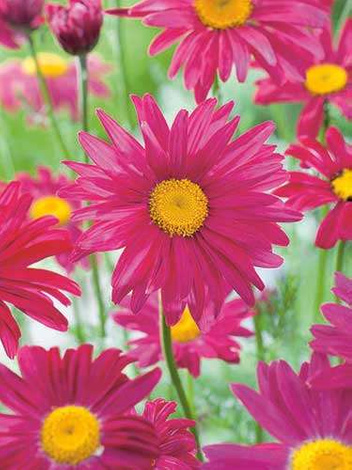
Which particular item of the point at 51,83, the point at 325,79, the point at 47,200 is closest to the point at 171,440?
the point at 325,79

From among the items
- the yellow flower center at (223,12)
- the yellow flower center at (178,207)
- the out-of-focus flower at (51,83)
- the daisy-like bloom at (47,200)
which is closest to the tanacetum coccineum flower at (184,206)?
the yellow flower center at (178,207)

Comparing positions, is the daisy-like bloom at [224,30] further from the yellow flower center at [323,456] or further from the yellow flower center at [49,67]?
the yellow flower center at [49,67]

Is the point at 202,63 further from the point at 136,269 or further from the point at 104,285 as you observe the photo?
the point at 104,285

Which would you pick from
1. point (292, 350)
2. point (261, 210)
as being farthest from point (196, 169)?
point (292, 350)

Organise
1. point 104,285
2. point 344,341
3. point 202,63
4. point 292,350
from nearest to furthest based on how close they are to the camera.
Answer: point 344,341, point 202,63, point 292,350, point 104,285

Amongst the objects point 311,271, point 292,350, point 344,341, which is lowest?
point 344,341

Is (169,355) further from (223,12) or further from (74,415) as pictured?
(223,12)

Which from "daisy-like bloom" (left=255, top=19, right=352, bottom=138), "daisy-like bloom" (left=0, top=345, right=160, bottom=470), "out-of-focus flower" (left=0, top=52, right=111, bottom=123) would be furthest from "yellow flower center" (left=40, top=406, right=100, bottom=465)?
"out-of-focus flower" (left=0, top=52, right=111, bottom=123)

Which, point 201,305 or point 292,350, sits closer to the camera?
point 201,305

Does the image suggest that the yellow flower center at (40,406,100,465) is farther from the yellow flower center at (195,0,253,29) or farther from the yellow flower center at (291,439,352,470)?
the yellow flower center at (195,0,253,29)
